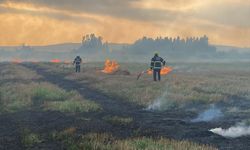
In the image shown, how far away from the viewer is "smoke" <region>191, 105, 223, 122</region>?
2050 cm

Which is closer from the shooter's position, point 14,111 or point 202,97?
point 14,111

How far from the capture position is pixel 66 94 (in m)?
29.0

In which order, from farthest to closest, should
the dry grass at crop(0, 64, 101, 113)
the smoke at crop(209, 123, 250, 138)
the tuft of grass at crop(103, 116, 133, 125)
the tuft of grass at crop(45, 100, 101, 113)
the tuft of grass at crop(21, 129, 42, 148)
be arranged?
1. the dry grass at crop(0, 64, 101, 113)
2. the tuft of grass at crop(45, 100, 101, 113)
3. the tuft of grass at crop(103, 116, 133, 125)
4. the smoke at crop(209, 123, 250, 138)
5. the tuft of grass at crop(21, 129, 42, 148)

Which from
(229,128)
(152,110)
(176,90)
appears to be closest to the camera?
(229,128)

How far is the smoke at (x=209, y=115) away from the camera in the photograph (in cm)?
2050

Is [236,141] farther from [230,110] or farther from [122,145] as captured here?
[230,110]

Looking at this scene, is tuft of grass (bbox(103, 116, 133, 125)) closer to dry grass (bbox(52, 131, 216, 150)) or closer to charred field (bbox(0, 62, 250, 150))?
charred field (bbox(0, 62, 250, 150))

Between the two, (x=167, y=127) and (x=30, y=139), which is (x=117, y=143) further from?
(x=167, y=127)

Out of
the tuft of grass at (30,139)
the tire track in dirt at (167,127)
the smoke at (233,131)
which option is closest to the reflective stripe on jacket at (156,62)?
the tire track in dirt at (167,127)

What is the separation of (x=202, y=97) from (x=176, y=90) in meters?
4.21

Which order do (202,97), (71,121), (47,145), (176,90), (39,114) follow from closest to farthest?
(47,145) → (71,121) → (39,114) → (202,97) → (176,90)

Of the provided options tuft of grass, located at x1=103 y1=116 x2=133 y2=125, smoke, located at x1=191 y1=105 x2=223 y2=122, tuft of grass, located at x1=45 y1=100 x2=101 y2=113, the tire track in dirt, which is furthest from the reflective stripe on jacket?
tuft of grass, located at x1=103 y1=116 x2=133 y2=125

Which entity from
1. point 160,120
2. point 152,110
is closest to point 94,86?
point 152,110

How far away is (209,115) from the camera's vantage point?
859 inches
